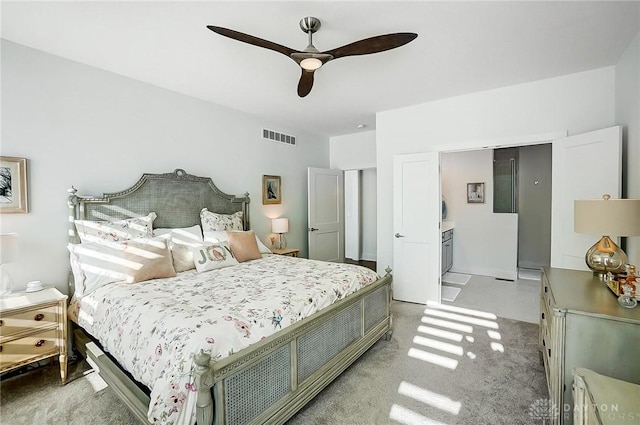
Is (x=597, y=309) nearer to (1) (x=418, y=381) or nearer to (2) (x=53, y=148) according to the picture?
(1) (x=418, y=381)

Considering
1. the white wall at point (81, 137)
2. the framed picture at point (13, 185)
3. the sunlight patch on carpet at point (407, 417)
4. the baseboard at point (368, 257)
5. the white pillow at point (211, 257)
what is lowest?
the sunlight patch on carpet at point (407, 417)

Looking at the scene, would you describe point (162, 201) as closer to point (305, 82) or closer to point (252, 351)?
point (305, 82)

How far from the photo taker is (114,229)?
290cm

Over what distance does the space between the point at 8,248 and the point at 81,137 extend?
121 cm

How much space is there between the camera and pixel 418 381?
2379 millimetres

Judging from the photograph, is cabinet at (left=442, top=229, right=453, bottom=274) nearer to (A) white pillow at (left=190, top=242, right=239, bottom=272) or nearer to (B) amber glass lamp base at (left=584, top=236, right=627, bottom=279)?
(B) amber glass lamp base at (left=584, top=236, right=627, bottom=279)

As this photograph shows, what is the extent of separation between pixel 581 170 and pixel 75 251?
192 inches

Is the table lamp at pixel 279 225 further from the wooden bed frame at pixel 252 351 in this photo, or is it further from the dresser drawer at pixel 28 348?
the dresser drawer at pixel 28 348

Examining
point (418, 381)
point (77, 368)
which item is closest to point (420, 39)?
point (418, 381)

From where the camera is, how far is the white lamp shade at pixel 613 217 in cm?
194

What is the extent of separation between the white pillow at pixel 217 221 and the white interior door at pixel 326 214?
166cm

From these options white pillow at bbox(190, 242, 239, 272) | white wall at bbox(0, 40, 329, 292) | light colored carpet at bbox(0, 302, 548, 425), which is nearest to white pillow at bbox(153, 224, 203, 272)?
white pillow at bbox(190, 242, 239, 272)

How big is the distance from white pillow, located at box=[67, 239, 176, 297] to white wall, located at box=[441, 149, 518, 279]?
5.29 metres

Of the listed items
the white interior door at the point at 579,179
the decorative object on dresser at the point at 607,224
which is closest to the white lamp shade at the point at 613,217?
the decorative object on dresser at the point at 607,224
